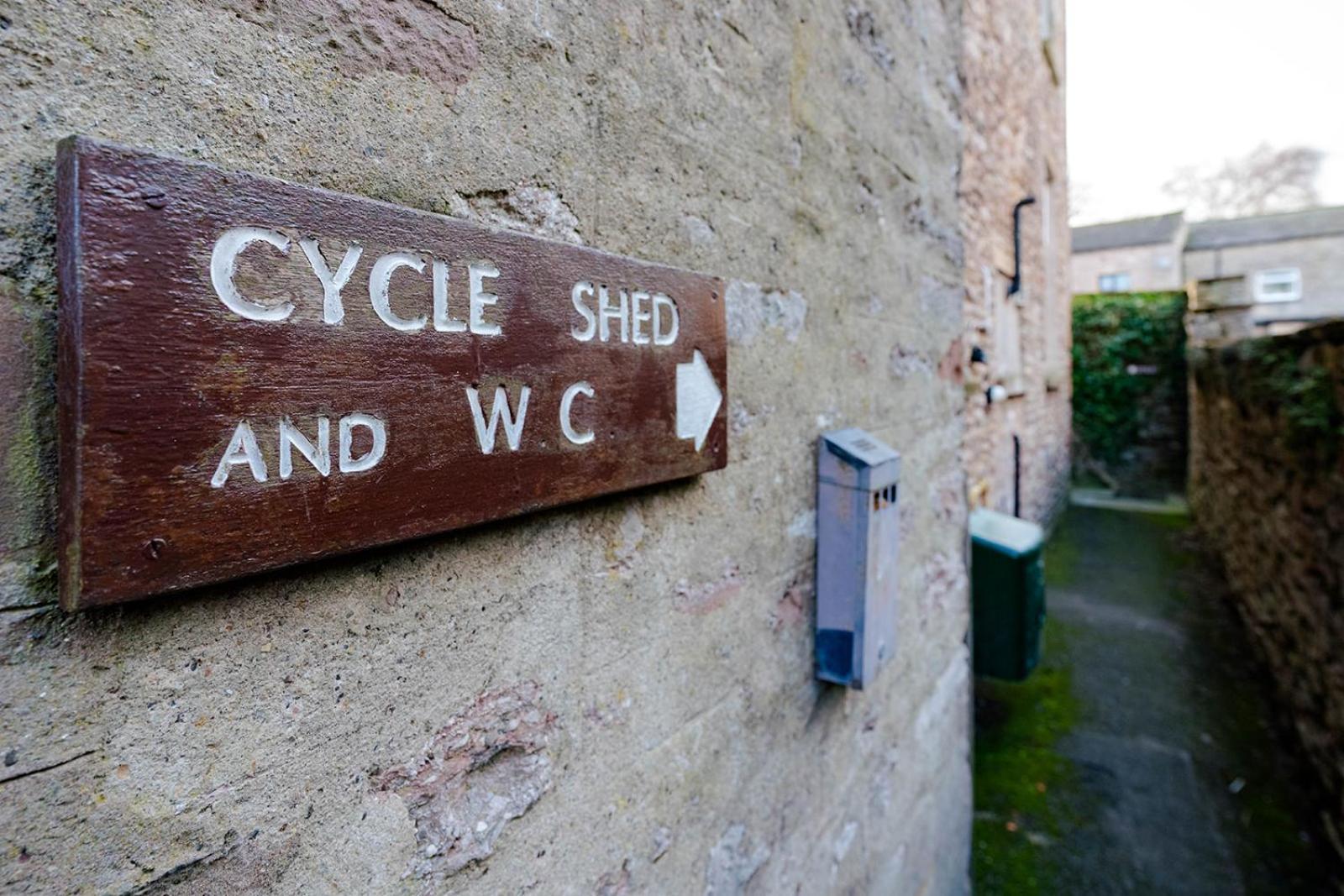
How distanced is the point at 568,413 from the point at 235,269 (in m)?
0.38

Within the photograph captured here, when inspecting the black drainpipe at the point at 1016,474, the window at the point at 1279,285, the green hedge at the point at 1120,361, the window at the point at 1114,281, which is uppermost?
the window at the point at 1114,281

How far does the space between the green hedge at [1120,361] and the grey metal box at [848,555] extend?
40.2 ft

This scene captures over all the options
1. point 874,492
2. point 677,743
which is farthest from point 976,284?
point 677,743

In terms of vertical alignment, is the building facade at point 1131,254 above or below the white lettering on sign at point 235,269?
above

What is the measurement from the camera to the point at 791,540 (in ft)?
4.97

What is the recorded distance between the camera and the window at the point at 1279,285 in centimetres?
2120

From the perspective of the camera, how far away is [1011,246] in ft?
19.1

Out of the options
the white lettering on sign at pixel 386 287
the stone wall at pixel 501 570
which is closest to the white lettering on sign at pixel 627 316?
the stone wall at pixel 501 570

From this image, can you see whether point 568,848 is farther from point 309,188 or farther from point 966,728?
point 966,728

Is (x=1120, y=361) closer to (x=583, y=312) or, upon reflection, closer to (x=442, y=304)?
(x=583, y=312)

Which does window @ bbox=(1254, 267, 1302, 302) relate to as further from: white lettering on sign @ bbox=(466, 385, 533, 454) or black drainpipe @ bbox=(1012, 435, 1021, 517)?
white lettering on sign @ bbox=(466, 385, 533, 454)

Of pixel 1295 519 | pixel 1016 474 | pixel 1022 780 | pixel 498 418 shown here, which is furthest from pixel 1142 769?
pixel 498 418

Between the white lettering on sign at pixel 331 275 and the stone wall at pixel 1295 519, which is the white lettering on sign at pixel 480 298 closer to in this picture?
the white lettering on sign at pixel 331 275

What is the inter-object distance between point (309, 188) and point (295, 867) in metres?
0.64
